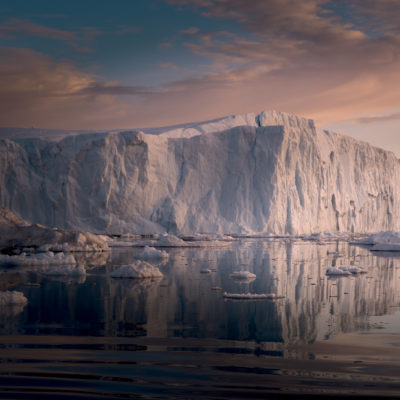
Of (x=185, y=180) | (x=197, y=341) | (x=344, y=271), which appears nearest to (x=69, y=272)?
(x=344, y=271)

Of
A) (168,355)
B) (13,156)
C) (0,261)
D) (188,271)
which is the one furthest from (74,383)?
(13,156)

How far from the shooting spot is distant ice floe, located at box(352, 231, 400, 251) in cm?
2069

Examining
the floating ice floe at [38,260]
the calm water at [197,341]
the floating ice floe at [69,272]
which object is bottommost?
the calm water at [197,341]

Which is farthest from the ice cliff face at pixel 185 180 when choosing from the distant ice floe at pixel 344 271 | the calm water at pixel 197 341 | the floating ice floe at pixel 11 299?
the floating ice floe at pixel 11 299

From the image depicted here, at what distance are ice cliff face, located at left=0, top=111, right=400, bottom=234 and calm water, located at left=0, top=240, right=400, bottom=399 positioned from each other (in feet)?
68.6

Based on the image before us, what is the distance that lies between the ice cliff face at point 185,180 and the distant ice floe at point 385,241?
8609 mm

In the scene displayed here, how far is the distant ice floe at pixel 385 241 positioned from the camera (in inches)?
814

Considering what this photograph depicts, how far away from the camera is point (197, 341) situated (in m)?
4.64

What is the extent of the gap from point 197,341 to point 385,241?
1975 centimetres

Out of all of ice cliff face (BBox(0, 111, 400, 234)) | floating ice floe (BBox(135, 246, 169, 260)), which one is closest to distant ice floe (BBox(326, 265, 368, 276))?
floating ice floe (BBox(135, 246, 169, 260))

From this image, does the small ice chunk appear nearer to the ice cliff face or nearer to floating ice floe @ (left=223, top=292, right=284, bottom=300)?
the ice cliff face

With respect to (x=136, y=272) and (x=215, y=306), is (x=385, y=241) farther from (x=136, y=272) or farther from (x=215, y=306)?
(x=215, y=306)

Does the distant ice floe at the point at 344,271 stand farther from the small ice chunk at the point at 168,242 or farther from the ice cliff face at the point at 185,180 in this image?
the ice cliff face at the point at 185,180

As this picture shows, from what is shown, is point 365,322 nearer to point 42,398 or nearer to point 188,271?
point 42,398
